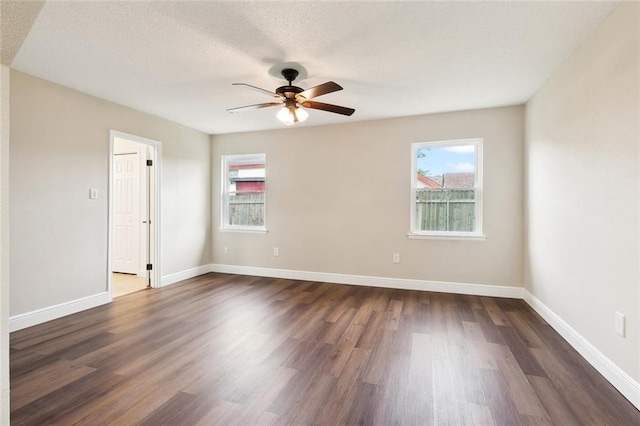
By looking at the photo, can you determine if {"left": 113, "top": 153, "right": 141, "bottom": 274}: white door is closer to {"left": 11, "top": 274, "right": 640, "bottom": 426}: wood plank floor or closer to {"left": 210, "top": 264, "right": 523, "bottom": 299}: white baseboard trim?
{"left": 210, "top": 264, "right": 523, "bottom": 299}: white baseboard trim

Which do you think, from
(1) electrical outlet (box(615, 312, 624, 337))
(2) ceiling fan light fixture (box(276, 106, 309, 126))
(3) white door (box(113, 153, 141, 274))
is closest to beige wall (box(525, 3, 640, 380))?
(1) electrical outlet (box(615, 312, 624, 337))

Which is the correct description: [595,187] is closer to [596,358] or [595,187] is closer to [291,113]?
[596,358]

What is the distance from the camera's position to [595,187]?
2346 mm

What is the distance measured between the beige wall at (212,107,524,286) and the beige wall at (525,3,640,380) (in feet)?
2.35

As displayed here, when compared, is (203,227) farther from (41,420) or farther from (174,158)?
(41,420)

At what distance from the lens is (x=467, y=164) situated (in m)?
4.34

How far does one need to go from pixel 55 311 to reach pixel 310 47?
3752 mm

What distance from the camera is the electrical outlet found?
2027mm

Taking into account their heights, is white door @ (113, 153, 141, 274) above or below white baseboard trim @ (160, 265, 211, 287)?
above

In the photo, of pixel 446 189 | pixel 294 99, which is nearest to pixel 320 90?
pixel 294 99

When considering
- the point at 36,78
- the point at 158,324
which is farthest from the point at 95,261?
the point at 36,78

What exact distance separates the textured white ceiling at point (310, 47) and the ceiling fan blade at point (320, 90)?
28 cm

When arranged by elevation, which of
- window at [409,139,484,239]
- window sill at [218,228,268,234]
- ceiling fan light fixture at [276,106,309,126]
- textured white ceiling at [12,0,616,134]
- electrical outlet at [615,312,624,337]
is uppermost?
textured white ceiling at [12,0,616,134]

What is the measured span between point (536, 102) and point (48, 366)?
17.4 feet
